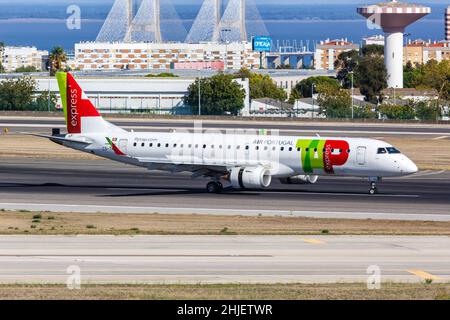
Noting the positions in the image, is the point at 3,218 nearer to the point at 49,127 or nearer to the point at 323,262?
the point at 323,262

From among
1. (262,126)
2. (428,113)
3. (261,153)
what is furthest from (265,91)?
(261,153)

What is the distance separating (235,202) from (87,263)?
2364 cm

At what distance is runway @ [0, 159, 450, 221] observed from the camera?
5559 centimetres

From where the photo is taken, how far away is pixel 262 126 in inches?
4897

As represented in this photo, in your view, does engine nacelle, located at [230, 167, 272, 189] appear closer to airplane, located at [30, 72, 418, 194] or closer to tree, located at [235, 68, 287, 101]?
airplane, located at [30, 72, 418, 194]

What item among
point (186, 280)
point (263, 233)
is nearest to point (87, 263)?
point (186, 280)

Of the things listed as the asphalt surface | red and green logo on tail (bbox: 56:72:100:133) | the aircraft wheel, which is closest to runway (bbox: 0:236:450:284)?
the aircraft wheel

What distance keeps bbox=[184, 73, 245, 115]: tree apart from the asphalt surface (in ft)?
64.9

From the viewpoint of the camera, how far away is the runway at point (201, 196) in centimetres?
5559

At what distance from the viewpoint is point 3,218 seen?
51.2 meters

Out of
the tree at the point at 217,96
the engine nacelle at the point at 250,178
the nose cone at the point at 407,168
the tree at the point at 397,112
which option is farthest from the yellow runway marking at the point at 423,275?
the tree at the point at 217,96

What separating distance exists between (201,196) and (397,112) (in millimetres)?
90174
